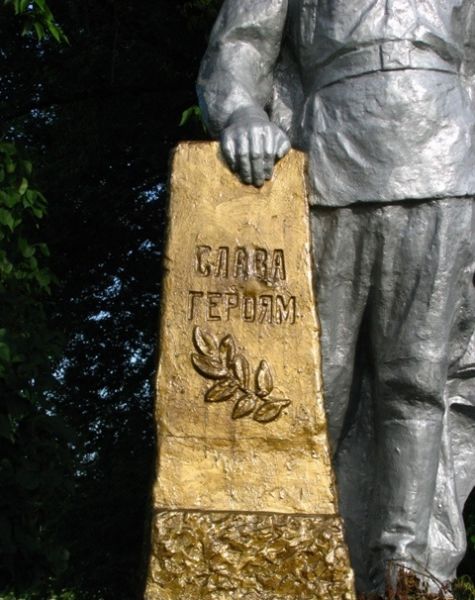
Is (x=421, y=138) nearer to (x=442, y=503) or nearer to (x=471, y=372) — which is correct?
(x=471, y=372)

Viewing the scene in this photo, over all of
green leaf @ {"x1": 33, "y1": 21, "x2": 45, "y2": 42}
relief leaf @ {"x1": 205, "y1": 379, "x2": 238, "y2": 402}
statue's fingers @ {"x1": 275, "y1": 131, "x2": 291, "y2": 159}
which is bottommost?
relief leaf @ {"x1": 205, "y1": 379, "x2": 238, "y2": 402}

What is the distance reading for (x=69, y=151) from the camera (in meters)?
10.7

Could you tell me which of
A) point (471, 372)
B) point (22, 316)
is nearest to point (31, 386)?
point (22, 316)

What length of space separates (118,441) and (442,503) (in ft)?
19.4

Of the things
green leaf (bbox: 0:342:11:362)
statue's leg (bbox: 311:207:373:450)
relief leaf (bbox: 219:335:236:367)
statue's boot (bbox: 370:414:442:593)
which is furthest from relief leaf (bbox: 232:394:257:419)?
green leaf (bbox: 0:342:11:362)

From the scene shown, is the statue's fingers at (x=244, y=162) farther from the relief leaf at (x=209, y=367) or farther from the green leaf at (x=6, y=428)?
the green leaf at (x=6, y=428)

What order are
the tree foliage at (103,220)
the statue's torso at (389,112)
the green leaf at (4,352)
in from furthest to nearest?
the tree foliage at (103,220), the green leaf at (4,352), the statue's torso at (389,112)

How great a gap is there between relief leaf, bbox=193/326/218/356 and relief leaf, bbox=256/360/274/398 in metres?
0.14

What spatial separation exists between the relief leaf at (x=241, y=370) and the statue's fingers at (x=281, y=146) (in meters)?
0.58

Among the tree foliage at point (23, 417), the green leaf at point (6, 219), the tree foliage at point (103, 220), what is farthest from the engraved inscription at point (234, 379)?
the tree foliage at point (103, 220)

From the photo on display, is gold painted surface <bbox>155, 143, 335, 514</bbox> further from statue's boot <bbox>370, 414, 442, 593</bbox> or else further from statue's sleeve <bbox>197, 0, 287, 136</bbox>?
statue's boot <bbox>370, 414, 442, 593</bbox>

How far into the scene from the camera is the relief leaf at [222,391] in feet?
13.2

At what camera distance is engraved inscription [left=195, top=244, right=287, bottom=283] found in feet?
13.4

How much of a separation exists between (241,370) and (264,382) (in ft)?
0.23
